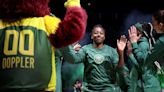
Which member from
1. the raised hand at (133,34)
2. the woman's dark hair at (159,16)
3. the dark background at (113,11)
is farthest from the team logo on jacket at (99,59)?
the dark background at (113,11)

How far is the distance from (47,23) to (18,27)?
0.18m

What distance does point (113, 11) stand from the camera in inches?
283

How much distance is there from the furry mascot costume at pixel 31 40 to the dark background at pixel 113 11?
Answer: 435 cm

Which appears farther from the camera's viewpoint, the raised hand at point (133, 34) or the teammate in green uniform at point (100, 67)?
the teammate in green uniform at point (100, 67)

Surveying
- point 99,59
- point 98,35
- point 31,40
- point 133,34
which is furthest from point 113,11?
point 31,40

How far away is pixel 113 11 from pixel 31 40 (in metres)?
4.79

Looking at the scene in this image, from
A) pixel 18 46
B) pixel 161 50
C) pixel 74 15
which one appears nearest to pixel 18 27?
pixel 18 46

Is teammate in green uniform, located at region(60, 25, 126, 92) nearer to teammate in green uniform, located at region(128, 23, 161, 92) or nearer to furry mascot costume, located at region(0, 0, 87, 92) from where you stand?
teammate in green uniform, located at region(128, 23, 161, 92)

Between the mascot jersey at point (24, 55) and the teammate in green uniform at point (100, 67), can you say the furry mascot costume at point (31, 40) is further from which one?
the teammate in green uniform at point (100, 67)

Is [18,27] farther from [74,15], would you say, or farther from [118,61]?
[118,61]

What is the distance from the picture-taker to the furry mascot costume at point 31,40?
2463mm

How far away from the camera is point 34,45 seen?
250 centimetres

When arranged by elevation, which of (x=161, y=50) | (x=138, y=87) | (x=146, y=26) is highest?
(x=146, y=26)

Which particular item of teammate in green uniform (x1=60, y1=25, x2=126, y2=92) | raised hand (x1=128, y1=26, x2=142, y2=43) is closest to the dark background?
teammate in green uniform (x1=60, y1=25, x2=126, y2=92)
